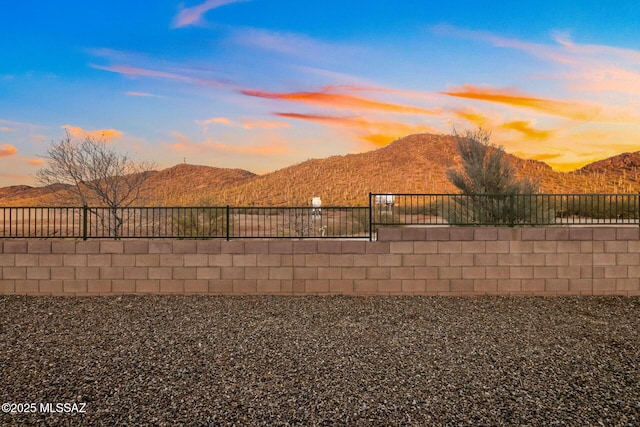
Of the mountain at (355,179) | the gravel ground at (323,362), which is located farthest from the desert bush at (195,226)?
the mountain at (355,179)

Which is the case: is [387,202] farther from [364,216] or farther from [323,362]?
[323,362]

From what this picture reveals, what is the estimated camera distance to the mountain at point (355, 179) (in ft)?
193

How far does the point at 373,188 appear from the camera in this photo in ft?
216

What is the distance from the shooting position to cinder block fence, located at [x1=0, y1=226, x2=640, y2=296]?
11.2 metres

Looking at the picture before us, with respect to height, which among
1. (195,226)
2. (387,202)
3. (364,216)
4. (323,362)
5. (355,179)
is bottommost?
(323,362)

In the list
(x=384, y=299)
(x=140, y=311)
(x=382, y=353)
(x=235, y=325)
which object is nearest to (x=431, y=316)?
(x=384, y=299)

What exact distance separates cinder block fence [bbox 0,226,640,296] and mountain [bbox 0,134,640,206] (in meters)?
37.3

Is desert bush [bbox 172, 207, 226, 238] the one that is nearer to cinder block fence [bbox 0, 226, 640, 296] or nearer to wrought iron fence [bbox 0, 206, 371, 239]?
wrought iron fence [bbox 0, 206, 371, 239]

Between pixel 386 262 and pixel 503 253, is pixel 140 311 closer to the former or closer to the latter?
pixel 386 262

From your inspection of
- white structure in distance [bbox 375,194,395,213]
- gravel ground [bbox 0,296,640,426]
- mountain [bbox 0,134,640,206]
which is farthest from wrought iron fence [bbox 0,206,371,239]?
mountain [bbox 0,134,640,206]

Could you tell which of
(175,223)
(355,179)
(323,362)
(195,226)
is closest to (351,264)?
(323,362)

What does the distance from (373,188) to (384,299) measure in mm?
55418

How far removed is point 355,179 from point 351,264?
199 ft

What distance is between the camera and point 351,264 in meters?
11.2
